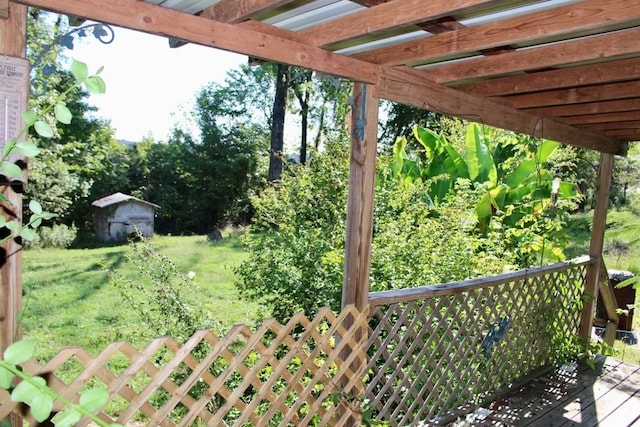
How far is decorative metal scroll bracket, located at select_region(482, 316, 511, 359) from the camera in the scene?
131 inches

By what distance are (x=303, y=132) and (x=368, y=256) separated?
13.0 m

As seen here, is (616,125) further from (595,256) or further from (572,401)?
(572,401)

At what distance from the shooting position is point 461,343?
10.5 feet

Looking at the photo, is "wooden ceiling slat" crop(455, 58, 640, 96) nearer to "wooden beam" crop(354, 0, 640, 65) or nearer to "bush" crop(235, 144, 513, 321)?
"wooden beam" crop(354, 0, 640, 65)

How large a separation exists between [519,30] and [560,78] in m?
0.84

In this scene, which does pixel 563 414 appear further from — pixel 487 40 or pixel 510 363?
pixel 487 40

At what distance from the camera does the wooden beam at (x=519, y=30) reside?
1567 mm

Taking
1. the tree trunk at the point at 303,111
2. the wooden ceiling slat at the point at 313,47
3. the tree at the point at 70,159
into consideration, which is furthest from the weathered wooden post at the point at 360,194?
the tree trunk at the point at 303,111

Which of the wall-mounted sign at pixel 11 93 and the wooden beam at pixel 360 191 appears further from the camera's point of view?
the wooden beam at pixel 360 191

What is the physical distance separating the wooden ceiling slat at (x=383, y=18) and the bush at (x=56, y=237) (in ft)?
30.4

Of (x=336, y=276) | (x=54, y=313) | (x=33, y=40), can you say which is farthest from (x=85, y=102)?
(x=336, y=276)

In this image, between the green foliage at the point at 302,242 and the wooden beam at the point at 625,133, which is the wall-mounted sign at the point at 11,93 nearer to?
the green foliage at the point at 302,242

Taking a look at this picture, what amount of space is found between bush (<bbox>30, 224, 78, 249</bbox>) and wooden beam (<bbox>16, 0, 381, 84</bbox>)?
9129 mm

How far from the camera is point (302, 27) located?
1.96m
